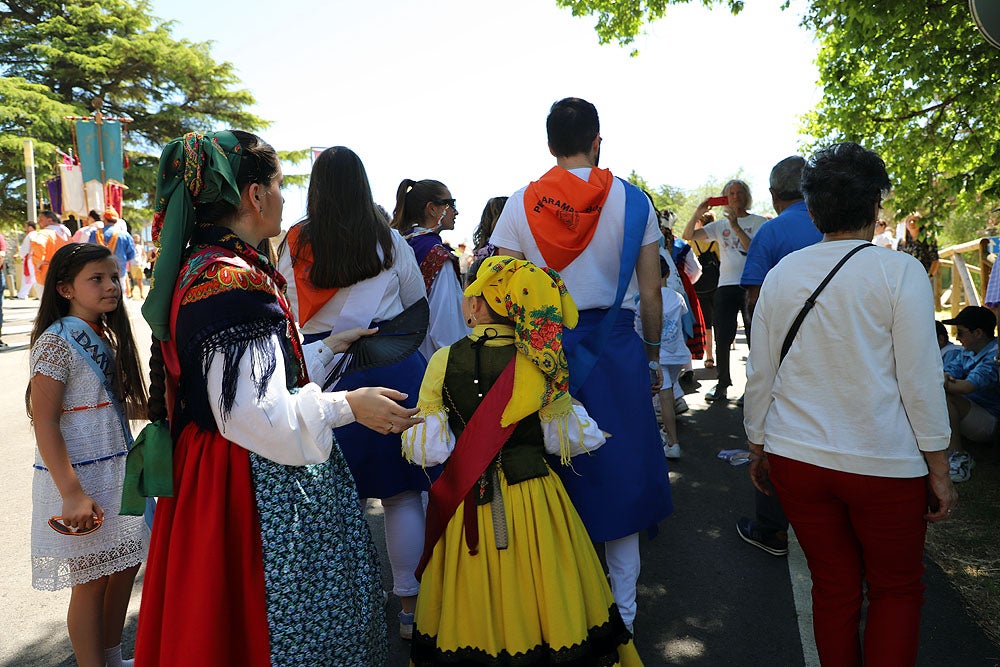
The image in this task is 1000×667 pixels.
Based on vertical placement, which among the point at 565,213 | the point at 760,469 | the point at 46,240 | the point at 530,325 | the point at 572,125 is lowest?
the point at 760,469

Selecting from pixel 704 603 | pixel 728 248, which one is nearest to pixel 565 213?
pixel 704 603

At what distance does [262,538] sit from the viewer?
1816mm

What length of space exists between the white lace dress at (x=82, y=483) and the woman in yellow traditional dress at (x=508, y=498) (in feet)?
3.67

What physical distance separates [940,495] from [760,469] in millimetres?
623

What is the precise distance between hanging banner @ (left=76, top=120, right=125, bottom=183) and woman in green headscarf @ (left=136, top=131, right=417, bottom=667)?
2285 cm

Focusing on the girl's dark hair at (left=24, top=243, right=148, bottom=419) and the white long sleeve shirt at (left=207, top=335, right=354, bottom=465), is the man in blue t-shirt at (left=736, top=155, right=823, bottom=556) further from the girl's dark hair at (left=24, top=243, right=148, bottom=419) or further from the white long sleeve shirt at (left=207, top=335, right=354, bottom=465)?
the girl's dark hair at (left=24, top=243, right=148, bottom=419)

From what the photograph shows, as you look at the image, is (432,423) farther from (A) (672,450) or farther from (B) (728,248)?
(B) (728,248)

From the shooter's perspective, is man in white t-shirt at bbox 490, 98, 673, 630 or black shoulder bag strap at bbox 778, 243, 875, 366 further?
man in white t-shirt at bbox 490, 98, 673, 630

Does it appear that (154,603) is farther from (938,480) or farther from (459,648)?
(938,480)

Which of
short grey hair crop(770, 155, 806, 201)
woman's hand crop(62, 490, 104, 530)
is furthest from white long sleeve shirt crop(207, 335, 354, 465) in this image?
short grey hair crop(770, 155, 806, 201)

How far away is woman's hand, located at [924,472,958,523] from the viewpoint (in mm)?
2229

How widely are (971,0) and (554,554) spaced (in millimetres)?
2861

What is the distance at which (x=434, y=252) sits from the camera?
402 centimetres

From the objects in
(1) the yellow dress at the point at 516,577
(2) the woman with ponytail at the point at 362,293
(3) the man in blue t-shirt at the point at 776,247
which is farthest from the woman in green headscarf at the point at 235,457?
(3) the man in blue t-shirt at the point at 776,247
